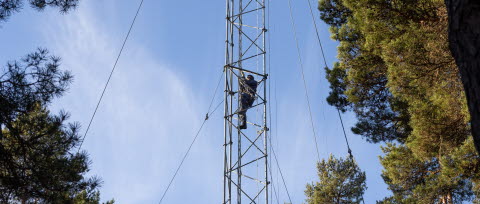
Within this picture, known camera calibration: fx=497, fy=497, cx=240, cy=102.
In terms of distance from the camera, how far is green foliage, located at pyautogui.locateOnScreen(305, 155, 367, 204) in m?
20.9

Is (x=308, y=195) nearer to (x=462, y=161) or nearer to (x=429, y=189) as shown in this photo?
(x=429, y=189)

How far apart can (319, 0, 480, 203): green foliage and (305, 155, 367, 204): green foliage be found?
25.5ft

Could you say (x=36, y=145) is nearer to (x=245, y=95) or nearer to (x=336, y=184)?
(x=245, y=95)

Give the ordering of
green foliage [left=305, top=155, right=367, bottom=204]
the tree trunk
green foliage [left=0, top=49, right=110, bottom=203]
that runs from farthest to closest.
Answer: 1. green foliage [left=305, top=155, right=367, bottom=204]
2. green foliage [left=0, top=49, right=110, bottom=203]
3. the tree trunk

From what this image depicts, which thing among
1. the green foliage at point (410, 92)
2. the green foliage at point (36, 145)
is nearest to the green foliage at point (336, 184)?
the green foliage at point (410, 92)

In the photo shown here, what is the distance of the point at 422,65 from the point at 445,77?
417 millimetres

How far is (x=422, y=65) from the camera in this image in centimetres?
839

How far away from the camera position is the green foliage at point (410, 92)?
27.4 feet

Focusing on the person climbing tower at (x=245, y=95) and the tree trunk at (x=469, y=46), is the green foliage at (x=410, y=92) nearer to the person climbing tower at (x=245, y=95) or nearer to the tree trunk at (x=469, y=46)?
the person climbing tower at (x=245, y=95)

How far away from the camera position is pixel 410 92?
916 centimetres

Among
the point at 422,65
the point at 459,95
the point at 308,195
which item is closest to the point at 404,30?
the point at 422,65

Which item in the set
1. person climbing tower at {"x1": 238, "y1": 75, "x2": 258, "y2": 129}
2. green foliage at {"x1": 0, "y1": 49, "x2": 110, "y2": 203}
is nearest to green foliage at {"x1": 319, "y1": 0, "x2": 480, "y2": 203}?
person climbing tower at {"x1": 238, "y1": 75, "x2": 258, "y2": 129}

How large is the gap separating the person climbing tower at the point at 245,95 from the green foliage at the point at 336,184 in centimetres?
1068

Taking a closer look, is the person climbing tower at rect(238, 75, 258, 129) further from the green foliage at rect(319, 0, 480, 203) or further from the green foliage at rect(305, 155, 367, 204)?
the green foliage at rect(305, 155, 367, 204)
